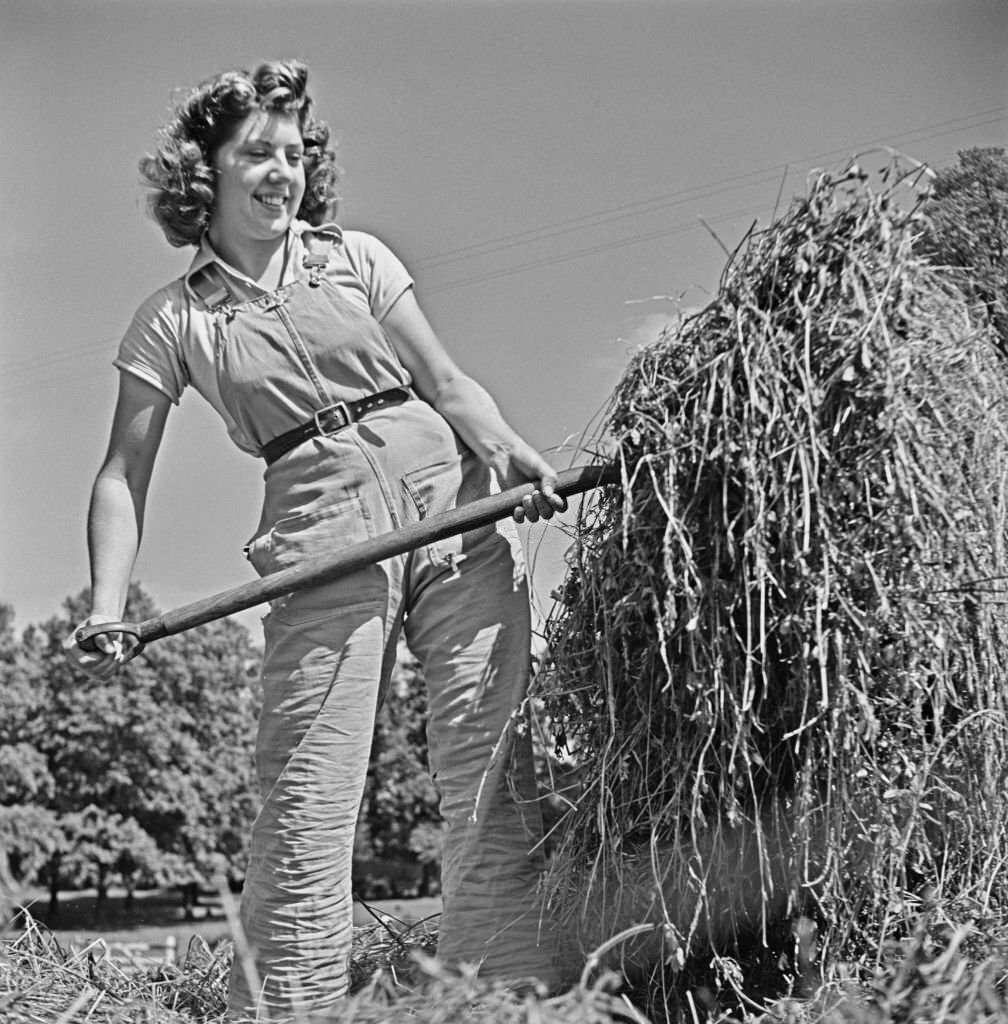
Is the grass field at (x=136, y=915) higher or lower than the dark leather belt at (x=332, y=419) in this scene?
lower

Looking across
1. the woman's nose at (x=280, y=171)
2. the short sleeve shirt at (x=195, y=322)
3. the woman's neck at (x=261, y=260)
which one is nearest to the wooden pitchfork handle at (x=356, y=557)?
the short sleeve shirt at (x=195, y=322)

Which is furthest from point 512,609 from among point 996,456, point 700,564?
point 996,456

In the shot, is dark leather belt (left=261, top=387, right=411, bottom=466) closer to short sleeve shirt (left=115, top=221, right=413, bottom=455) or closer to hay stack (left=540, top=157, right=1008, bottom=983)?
short sleeve shirt (left=115, top=221, right=413, bottom=455)

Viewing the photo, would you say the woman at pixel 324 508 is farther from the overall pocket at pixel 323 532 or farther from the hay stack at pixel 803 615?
the hay stack at pixel 803 615

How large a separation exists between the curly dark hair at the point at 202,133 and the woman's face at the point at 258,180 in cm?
3

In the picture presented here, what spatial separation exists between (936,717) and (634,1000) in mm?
757

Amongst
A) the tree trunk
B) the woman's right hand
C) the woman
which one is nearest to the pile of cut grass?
the woman

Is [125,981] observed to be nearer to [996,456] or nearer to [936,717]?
[936,717]

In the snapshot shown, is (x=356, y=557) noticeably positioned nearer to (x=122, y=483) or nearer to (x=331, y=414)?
(x=331, y=414)

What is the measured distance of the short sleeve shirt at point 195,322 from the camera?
2.94 metres

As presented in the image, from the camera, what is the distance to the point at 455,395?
2.93 meters

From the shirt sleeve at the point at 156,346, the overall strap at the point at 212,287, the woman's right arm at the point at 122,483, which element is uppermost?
the overall strap at the point at 212,287

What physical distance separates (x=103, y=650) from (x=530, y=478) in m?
0.98

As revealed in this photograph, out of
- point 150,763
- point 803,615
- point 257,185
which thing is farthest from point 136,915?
point 803,615
